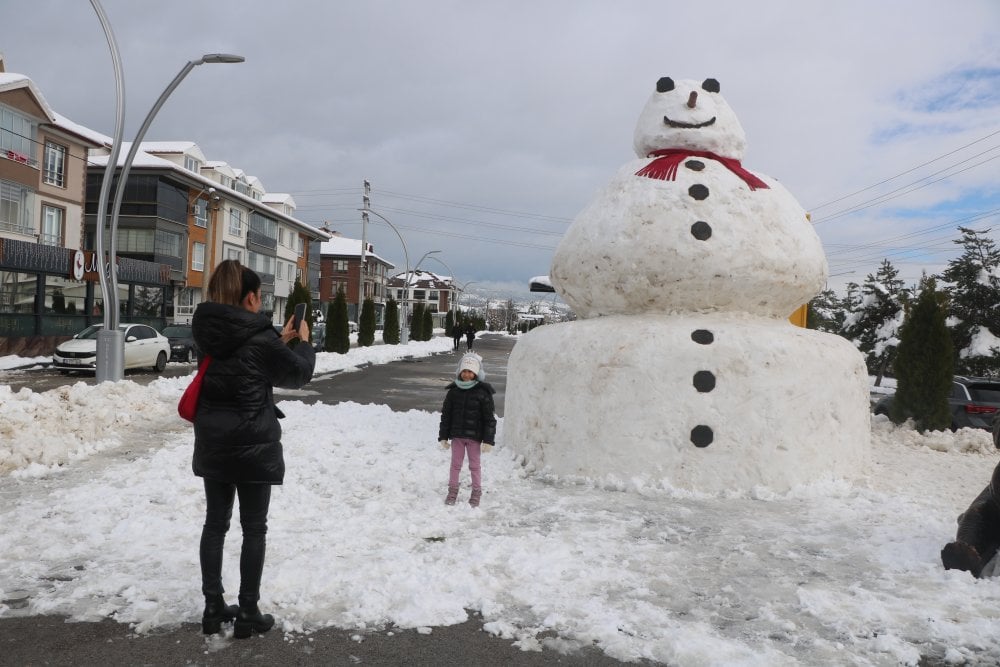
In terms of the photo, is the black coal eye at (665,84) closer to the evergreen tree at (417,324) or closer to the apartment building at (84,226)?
the apartment building at (84,226)

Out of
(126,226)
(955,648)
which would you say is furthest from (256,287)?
(126,226)

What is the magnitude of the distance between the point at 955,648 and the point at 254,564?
3428 millimetres

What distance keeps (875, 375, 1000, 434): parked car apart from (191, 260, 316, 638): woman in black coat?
1184cm

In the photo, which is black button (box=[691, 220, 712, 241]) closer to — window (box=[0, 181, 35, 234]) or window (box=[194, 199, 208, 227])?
window (box=[0, 181, 35, 234])

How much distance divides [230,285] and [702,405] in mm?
4503

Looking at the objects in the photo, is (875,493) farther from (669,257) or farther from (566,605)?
(566,605)

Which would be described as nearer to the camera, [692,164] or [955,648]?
[955,648]

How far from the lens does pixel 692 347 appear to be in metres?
6.50

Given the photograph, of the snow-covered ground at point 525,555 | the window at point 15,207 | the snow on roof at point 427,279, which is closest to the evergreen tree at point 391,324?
the window at point 15,207

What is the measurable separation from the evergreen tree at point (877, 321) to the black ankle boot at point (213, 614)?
86.6ft

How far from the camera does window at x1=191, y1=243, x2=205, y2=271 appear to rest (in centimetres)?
3981

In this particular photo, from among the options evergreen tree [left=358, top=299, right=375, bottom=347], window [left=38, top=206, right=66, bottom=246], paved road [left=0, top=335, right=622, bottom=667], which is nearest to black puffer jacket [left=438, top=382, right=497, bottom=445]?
paved road [left=0, top=335, right=622, bottom=667]

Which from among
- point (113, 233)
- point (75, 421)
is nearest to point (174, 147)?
point (113, 233)

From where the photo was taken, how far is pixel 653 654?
131 inches
